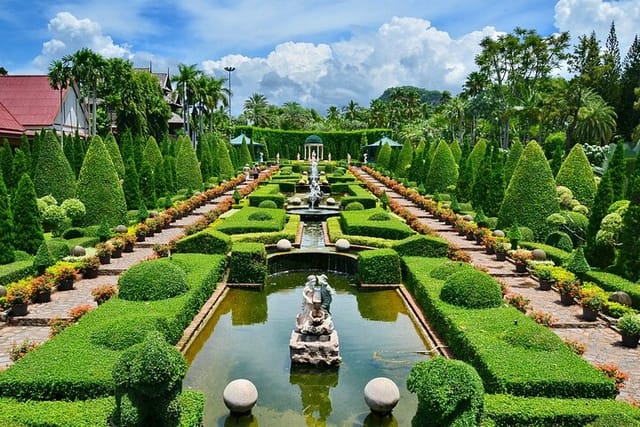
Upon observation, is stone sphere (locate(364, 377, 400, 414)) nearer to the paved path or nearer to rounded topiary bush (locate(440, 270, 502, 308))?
the paved path

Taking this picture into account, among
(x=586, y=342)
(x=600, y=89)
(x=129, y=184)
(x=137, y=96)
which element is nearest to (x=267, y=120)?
(x=137, y=96)

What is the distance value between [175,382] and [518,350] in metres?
6.02

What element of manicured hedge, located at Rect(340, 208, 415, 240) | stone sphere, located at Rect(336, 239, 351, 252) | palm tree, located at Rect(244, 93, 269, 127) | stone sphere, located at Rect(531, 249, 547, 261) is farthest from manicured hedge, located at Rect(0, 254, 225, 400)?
palm tree, located at Rect(244, 93, 269, 127)

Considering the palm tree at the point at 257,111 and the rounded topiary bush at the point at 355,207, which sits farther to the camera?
the palm tree at the point at 257,111

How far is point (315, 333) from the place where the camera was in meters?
11.2

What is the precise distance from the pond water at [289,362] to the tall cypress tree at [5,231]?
6.97 metres

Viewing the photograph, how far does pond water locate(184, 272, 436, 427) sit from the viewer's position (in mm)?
9070

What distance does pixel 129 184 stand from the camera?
1090 inches

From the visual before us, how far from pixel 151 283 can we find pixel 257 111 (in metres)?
84.6

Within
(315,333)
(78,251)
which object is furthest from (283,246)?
(315,333)

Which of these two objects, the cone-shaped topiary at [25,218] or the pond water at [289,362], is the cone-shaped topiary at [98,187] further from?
the pond water at [289,362]

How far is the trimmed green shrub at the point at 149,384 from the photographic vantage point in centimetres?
676

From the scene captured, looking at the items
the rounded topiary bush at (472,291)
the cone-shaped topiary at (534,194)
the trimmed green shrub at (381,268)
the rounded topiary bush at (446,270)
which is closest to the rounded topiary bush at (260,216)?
the trimmed green shrub at (381,268)

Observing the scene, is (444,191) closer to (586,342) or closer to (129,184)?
(129,184)
